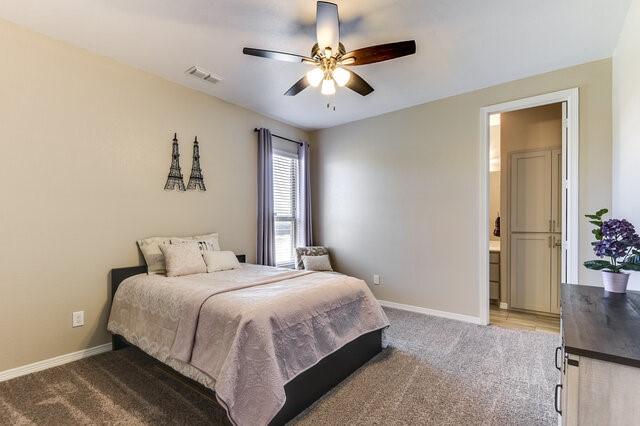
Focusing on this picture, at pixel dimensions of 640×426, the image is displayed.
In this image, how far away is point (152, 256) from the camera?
115 inches

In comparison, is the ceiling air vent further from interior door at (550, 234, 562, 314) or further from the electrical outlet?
interior door at (550, 234, 562, 314)

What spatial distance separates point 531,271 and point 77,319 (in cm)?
495

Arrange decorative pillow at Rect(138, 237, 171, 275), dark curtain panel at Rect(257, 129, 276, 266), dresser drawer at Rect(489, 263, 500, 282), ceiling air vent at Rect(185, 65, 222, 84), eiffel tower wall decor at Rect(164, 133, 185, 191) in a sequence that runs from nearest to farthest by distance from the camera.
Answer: decorative pillow at Rect(138, 237, 171, 275) → ceiling air vent at Rect(185, 65, 222, 84) → eiffel tower wall decor at Rect(164, 133, 185, 191) → dark curtain panel at Rect(257, 129, 276, 266) → dresser drawer at Rect(489, 263, 500, 282)

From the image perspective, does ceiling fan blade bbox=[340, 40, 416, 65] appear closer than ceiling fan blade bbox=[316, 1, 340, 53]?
No

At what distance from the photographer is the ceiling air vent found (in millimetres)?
3029

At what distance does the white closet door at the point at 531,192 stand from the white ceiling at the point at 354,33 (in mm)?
1233

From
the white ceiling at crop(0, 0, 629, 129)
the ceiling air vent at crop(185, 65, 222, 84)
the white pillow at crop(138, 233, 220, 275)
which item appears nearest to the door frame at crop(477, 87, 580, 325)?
the white ceiling at crop(0, 0, 629, 129)

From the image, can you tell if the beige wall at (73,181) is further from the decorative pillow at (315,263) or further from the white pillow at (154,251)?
the decorative pillow at (315,263)

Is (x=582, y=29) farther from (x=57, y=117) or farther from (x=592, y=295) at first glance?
(x=57, y=117)

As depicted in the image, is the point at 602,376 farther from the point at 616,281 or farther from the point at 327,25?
the point at 327,25

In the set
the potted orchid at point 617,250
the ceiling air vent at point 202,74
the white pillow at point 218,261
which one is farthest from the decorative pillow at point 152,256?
the potted orchid at point 617,250

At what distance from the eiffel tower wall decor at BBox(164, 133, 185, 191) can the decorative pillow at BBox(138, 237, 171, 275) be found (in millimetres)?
618

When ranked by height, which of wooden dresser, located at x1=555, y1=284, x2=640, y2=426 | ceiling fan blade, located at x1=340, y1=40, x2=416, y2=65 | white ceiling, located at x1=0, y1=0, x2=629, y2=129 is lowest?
wooden dresser, located at x1=555, y1=284, x2=640, y2=426

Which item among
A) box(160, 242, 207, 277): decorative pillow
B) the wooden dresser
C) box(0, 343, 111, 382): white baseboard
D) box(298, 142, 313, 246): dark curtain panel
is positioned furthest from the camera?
box(298, 142, 313, 246): dark curtain panel
